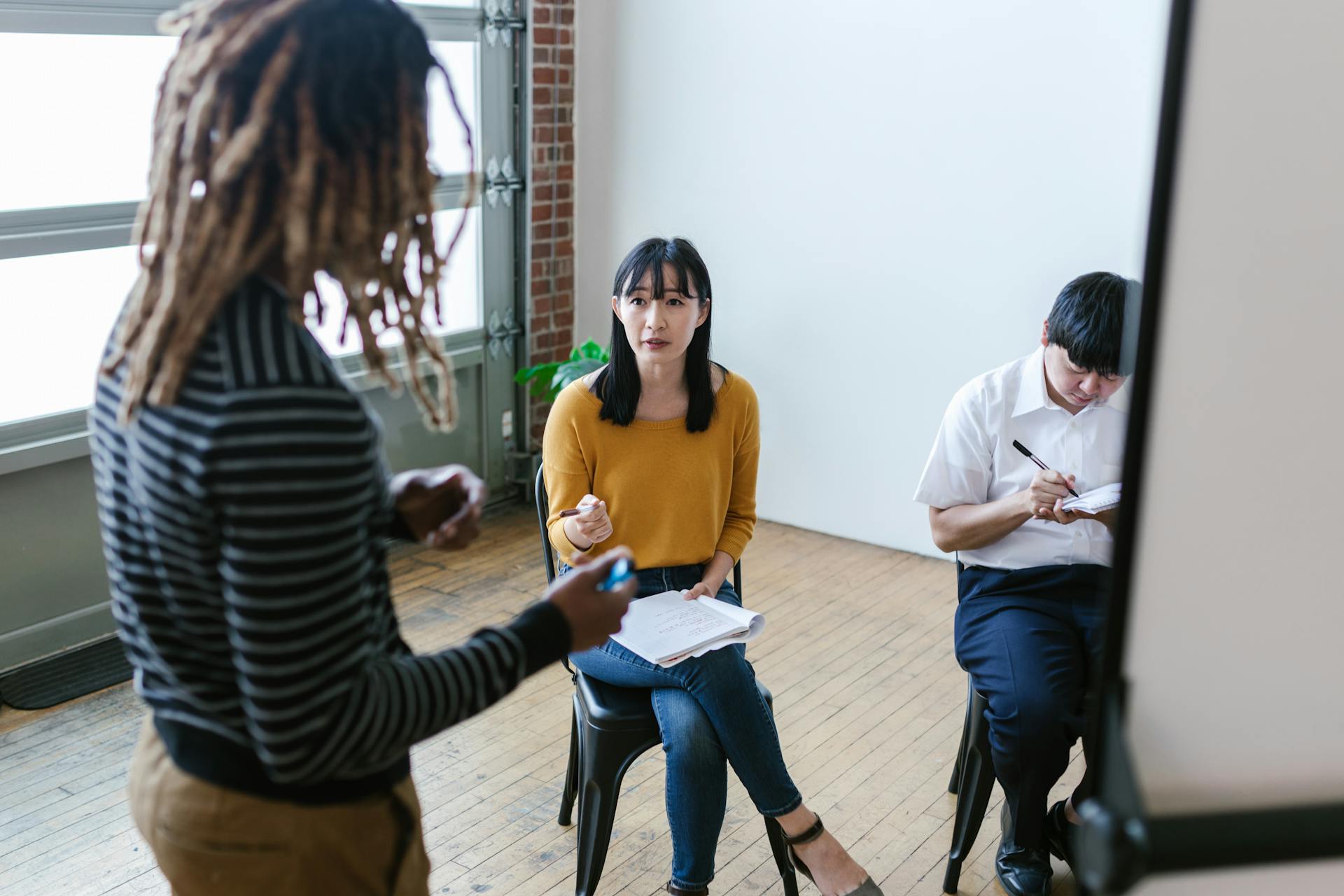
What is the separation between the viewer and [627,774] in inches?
107

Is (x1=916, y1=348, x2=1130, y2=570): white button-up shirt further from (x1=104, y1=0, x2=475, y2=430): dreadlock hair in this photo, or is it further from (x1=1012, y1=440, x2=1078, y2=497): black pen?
(x1=104, y1=0, x2=475, y2=430): dreadlock hair

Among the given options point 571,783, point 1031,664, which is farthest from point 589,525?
point 1031,664

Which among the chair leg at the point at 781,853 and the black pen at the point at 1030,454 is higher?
the black pen at the point at 1030,454

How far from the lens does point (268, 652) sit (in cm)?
87

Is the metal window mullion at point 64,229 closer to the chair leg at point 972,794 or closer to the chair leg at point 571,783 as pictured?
the chair leg at point 571,783

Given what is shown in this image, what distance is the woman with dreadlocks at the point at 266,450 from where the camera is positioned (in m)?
0.86

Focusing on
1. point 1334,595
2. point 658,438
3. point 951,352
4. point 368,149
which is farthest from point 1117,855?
point 951,352

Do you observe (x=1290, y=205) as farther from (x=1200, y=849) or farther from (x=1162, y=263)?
(x=1200, y=849)

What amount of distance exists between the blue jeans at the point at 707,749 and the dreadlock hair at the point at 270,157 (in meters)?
1.23

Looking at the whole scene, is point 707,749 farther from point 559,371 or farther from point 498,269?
point 498,269

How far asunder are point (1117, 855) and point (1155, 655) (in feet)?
0.38

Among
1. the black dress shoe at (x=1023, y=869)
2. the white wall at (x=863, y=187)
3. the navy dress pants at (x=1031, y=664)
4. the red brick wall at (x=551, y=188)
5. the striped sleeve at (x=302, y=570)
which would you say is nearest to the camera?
the striped sleeve at (x=302, y=570)

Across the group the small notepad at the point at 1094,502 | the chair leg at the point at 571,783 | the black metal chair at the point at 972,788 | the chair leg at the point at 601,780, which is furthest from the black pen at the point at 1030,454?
the chair leg at the point at 571,783

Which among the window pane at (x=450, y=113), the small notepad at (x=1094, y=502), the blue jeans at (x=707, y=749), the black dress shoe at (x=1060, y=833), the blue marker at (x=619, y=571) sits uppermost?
the window pane at (x=450, y=113)
